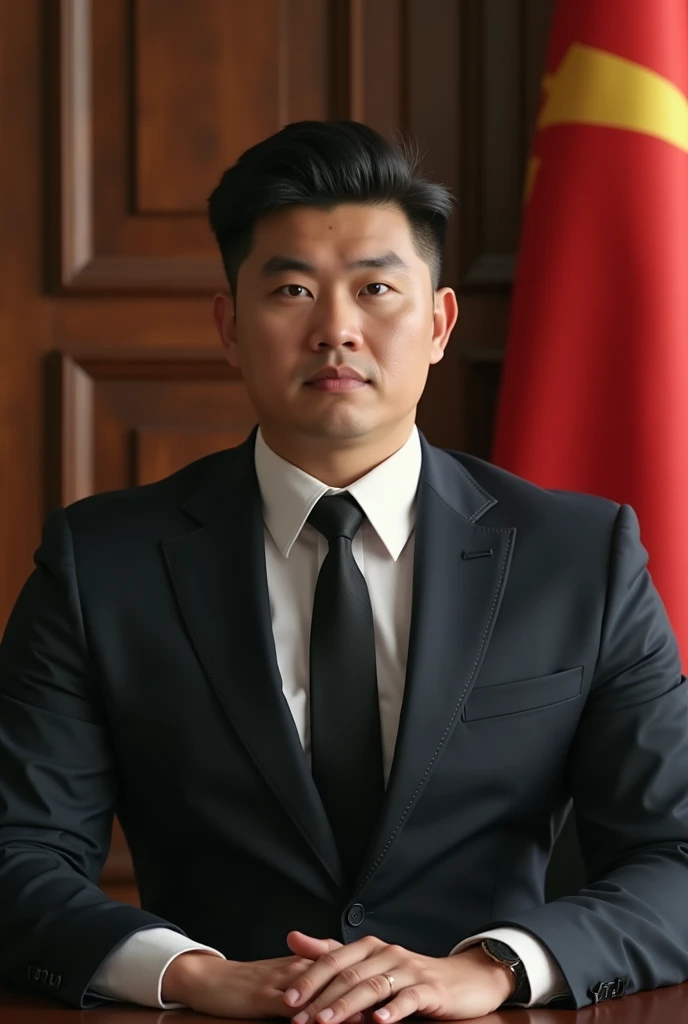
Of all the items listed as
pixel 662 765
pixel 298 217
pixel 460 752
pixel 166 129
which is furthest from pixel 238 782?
pixel 166 129

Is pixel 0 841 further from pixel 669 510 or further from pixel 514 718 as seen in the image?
pixel 669 510

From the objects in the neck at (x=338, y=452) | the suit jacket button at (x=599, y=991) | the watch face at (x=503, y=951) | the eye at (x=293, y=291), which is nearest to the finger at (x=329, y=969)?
the watch face at (x=503, y=951)

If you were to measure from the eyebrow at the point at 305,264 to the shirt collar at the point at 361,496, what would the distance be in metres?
0.25

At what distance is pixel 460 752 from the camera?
1595 millimetres

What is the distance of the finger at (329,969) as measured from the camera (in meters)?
1.28

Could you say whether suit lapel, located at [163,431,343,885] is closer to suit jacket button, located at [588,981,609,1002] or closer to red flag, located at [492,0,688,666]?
suit jacket button, located at [588,981,609,1002]

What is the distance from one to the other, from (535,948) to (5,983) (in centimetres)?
58

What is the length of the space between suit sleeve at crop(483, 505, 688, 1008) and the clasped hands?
9cm

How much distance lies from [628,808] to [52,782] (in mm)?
703

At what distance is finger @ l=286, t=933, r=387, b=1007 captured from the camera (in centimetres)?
128

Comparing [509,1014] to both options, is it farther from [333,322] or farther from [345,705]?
[333,322]

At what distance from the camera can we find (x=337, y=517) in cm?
168

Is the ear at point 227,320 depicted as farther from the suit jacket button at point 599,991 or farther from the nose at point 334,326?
the suit jacket button at point 599,991

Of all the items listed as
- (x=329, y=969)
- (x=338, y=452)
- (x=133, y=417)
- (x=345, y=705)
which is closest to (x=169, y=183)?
(x=133, y=417)
